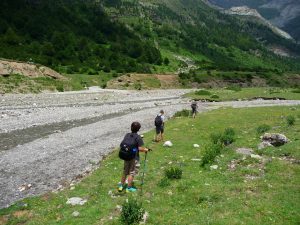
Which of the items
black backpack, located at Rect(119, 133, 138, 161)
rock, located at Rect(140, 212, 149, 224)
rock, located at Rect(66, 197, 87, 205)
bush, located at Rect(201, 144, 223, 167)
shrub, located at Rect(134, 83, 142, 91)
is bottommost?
shrub, located at Rect(134, 83, 142, 91)

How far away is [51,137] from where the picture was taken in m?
35.2

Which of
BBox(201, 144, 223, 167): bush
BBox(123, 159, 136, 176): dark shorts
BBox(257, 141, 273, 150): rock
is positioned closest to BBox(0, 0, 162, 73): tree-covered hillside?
BBox(257, 141, 273, 150): rock

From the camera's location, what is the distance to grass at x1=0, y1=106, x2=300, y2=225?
14828 mm

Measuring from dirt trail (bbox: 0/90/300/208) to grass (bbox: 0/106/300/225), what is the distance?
235cm

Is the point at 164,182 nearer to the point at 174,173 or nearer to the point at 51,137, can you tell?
the point at 174,173

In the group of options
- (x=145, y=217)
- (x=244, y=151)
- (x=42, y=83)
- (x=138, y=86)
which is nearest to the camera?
(x=145, y=217)

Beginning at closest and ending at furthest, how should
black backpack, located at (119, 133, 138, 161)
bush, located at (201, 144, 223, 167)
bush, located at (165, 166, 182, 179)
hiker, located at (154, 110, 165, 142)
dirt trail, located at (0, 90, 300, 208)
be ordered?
black backpack, located at (119, 133, 138, 161)
bush, located at (165, 166, 182, 179)
bush, located at (201, 144, 223, 167)
dirt trail, located at (0, 90, 300, 208)
hiker, located at (154, 110, 165, 142)

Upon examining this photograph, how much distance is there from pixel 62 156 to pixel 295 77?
13426 cm

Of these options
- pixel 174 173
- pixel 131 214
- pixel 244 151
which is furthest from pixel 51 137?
pixel 131 214

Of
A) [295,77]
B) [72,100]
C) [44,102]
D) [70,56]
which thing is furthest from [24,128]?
[295,77]

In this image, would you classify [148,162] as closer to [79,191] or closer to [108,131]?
[79,191]

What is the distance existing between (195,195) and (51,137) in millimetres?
21439

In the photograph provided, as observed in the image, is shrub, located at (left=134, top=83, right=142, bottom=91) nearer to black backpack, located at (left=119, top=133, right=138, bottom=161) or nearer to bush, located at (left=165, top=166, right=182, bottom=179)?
bush, located at (left=165, top=166, right=182, bottom=179)

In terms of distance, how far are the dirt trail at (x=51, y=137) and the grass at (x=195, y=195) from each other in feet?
7.70
